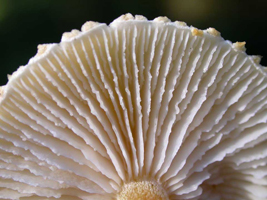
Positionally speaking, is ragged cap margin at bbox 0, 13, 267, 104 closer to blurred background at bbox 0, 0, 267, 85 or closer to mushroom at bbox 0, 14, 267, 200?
mushroom at bbox 0, 14, 267, 200

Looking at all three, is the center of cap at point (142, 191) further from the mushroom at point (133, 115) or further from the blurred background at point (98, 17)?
the blurred background at point (98, 17)

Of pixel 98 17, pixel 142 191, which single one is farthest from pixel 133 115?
pixel 98 17

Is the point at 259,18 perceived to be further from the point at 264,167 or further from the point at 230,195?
the point at 230,195

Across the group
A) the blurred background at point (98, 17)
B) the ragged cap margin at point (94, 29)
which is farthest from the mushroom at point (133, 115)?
the blurred background at point (98, 17)

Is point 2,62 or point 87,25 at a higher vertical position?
point 2,62

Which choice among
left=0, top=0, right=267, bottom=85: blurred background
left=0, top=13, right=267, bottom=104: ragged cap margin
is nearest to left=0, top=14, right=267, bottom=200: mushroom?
left=0, top=13, right=267, bottom=104: ragged cap margin

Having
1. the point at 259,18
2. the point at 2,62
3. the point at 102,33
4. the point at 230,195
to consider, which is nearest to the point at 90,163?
the point at 102,33

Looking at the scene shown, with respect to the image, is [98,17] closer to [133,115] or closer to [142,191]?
[133,115]
